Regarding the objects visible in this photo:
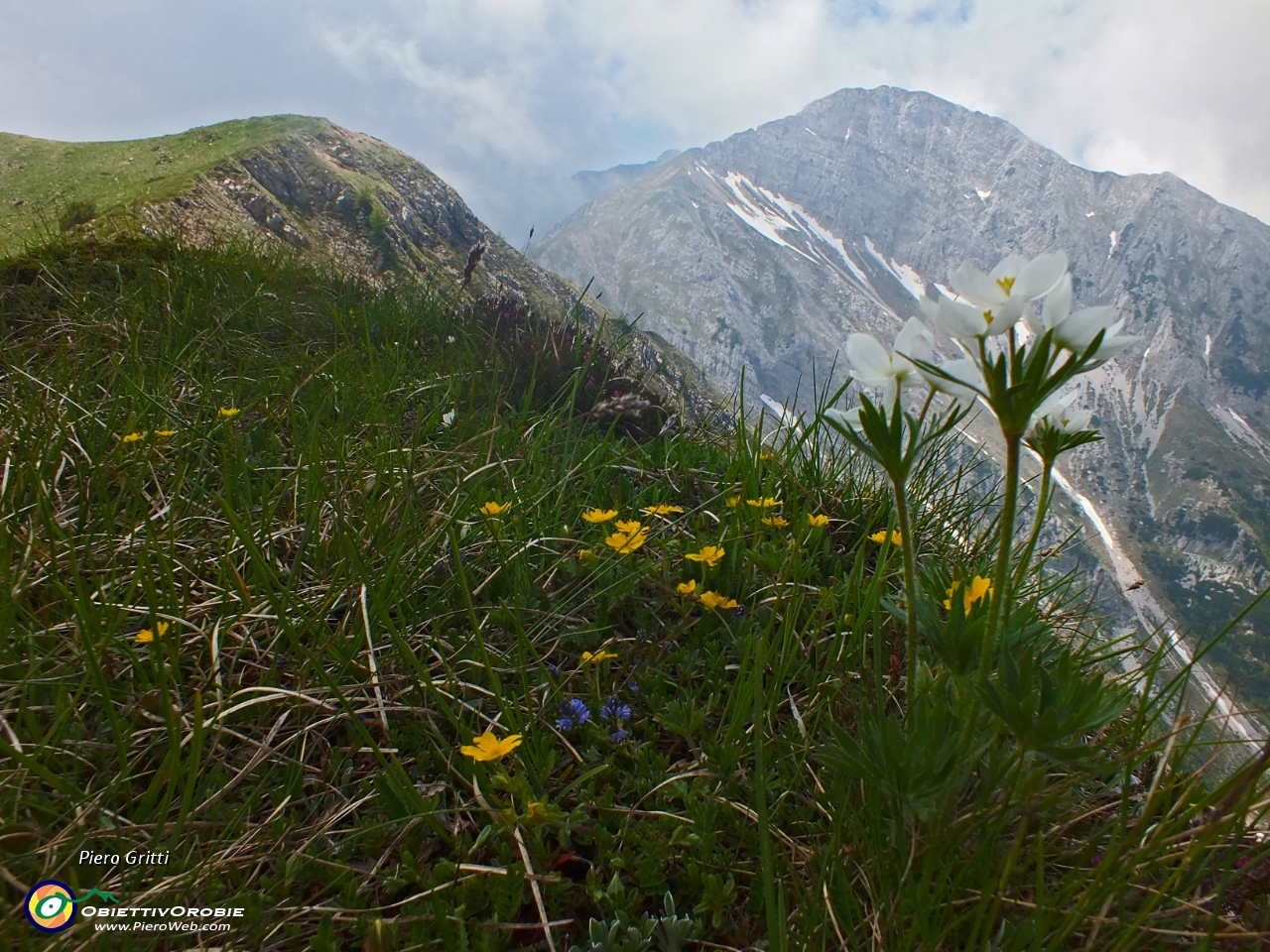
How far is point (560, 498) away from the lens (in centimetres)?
258

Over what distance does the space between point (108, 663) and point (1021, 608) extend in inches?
85.6

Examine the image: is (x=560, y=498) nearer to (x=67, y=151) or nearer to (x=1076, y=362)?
(x=1076, y=362)

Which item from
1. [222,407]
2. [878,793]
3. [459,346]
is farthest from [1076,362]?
[459,346]

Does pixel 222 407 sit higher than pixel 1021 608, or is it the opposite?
pixel 1021 608

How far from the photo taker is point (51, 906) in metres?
1.08

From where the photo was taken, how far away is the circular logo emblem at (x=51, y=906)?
1058 mm

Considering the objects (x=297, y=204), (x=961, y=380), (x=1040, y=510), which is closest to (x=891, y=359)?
(x=961, y=380)

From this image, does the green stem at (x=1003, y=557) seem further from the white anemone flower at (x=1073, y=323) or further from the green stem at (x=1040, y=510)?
the white anemone flower at (x=1073, y=323)

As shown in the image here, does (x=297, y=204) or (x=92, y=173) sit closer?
(x=92, y=173)

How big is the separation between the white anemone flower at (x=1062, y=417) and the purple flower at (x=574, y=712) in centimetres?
121

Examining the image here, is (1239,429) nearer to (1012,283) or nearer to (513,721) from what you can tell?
(1012,283)

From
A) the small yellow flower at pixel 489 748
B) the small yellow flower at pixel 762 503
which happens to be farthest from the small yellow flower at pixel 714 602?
the small yellow flower at pixel 489 748

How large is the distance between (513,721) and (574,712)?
0.23 m

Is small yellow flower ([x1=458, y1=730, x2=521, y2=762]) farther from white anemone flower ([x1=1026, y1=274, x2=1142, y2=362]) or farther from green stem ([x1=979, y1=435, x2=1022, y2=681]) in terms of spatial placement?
white anemone flower ([x1=1026, y1=274, x2=1142, y2=362])
